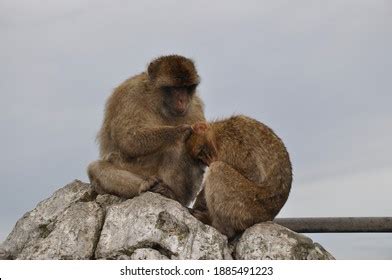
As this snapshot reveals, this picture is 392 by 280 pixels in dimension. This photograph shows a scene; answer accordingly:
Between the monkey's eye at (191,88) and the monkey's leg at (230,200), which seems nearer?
the monkey's leg at (230,200)

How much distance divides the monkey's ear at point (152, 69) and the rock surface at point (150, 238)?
5.49 feet

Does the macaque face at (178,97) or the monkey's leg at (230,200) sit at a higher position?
the macaque face at (178,97)

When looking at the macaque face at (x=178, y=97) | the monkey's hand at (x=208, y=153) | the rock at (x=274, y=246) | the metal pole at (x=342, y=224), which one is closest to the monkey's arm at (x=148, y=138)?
the monkey's hand at (x=208, y=153)

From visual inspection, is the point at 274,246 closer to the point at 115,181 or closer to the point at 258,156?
the point at 258,156

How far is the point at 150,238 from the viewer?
8086 millimetres

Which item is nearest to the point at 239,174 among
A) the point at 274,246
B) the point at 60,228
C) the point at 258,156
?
the point at 258,156

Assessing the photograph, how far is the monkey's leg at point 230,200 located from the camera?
8.52 metres

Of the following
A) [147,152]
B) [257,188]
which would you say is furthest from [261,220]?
[147,152]

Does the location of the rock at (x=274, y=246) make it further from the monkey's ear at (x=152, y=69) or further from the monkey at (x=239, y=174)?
the monkey's ear at (x=152, y=69)

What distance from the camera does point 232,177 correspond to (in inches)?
338

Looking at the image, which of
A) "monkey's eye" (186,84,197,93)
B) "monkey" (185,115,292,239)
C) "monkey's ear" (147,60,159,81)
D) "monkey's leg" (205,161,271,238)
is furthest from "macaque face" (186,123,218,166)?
"monkey's ear" (147,60,159,81)
